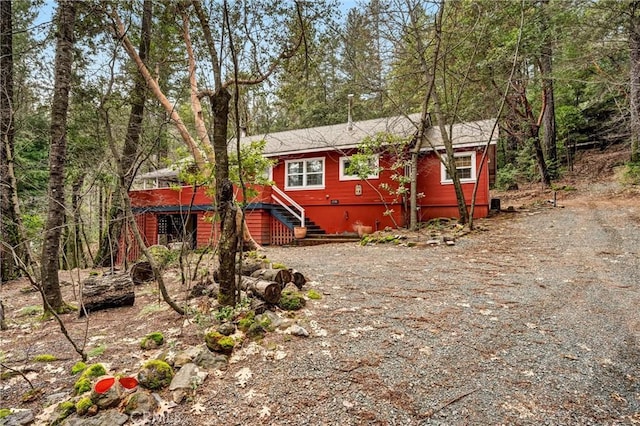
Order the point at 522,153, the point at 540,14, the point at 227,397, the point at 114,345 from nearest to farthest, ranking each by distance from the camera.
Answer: the point at 227,397
the point at 114,345
the point at 540,14
the point at 522,153

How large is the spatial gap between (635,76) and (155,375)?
1614 cm

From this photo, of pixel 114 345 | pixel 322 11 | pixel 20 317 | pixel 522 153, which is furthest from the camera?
pixel 522 153

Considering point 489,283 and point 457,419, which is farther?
point 489,283

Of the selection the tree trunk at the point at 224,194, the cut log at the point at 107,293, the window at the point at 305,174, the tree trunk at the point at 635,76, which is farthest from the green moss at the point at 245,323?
the tree trunk at the point at 635,76

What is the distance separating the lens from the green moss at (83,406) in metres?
2.18

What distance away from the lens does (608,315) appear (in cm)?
374

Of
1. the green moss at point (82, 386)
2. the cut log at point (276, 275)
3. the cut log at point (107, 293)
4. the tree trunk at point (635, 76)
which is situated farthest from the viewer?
the tree trunk at point (635, 76)

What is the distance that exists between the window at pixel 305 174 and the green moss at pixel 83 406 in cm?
1043

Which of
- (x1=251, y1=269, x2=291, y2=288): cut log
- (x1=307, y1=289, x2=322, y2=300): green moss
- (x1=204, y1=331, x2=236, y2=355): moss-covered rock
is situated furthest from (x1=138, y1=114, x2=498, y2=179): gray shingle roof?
(x1=204, y1=331, x2=236, y2=355): moss-covered rock

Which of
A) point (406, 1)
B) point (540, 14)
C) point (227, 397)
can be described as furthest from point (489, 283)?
point (540, 14)

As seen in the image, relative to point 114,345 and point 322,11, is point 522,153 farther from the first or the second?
point 114,345

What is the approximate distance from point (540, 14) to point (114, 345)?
1436 cm

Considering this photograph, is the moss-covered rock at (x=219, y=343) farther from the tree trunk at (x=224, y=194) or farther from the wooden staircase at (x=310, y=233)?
the wooden staircase at (x=310, y=233)

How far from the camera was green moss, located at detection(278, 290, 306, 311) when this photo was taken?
390 centimetres
